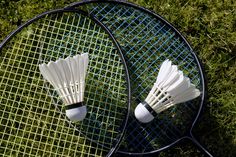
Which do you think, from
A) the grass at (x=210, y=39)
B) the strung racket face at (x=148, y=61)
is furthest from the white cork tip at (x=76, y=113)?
the grass at (x=210, y=39)

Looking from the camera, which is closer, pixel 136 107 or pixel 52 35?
pixel 136 107

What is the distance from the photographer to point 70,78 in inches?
73.6

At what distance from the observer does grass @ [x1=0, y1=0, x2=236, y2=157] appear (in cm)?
233

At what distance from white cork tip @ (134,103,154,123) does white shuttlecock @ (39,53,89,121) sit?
0.25m

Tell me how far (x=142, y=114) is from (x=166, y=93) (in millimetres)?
145

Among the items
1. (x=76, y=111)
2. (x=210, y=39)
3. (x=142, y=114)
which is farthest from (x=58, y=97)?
(x=210, y=39)

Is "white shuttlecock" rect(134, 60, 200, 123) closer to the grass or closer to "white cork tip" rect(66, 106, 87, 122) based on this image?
"white cork tip" rect(66, 106, 87, 122)

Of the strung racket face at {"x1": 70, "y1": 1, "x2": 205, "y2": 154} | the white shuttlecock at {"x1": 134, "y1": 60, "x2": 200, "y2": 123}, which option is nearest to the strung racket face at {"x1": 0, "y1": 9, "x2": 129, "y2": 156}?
the strung racket face at {"x1": 70, "y1": 1, "x2": 205, "y2": 154}

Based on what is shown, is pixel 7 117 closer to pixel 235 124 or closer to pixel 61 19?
pixel 61 19

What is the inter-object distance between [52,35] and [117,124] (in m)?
0.56

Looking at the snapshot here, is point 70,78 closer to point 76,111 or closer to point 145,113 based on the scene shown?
point 76,111

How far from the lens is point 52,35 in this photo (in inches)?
88.8

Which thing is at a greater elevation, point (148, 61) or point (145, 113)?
point (148, 61)

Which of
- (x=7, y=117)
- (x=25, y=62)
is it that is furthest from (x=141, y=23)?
(x=7, y=117)
